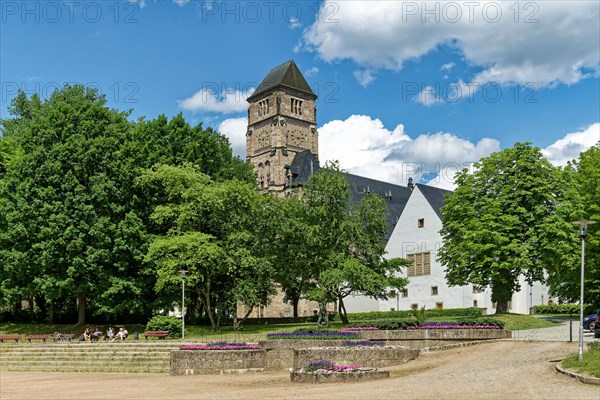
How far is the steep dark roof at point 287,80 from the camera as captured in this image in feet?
392

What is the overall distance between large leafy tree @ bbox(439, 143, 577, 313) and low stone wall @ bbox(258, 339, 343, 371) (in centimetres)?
1794

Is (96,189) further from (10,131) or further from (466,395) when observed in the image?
(466,395)

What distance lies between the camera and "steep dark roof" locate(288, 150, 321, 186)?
10156cm

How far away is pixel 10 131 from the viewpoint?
6241cm

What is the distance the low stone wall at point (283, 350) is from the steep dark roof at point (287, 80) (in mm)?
91149

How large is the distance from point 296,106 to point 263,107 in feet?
19.6

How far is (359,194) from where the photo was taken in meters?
66.8

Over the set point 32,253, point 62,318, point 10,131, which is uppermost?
point 10,131

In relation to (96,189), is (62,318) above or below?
below

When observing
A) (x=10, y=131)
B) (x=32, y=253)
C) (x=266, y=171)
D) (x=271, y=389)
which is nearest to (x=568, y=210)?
(x=271, y=389)

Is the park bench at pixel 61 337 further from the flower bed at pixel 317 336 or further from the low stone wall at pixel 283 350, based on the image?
the low stone wall at pixel 283 350

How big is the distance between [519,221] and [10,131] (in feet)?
150

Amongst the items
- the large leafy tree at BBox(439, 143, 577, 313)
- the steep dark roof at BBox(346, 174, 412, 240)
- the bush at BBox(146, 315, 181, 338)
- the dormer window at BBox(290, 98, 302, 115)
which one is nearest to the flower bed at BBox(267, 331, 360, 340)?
the bush at BBox(146, 315, 181, 338)

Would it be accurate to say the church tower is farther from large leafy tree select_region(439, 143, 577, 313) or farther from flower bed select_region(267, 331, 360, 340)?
flower bed select_region(267, 331, 360, 340)
